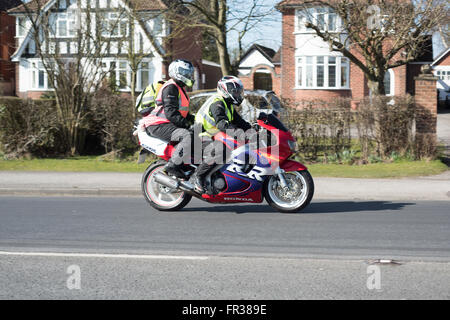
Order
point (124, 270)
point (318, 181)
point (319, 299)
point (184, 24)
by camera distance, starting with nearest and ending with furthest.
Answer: point (319, 299), point (124, 270), point (318, 181), point (184, 24)

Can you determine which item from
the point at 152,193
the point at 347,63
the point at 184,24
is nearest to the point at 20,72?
the point at 347,63

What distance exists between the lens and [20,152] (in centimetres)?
1689

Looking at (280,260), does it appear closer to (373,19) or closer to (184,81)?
(184,81)

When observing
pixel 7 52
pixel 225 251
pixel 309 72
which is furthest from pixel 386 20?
pixel 7 52

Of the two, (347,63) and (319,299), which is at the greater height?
(347,63)

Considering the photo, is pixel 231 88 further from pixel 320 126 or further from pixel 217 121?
pixel 320 126

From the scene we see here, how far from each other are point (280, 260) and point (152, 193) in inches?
148

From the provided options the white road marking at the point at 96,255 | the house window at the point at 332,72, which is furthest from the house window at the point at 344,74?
the white road marking at the point at 96,255

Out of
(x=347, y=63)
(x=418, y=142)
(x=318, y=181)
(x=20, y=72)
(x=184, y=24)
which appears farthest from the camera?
(x=20, y=72)

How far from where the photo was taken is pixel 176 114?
29.9 feet

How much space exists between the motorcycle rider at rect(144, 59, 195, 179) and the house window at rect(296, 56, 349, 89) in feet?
94.4

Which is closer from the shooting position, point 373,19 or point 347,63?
point 373,19

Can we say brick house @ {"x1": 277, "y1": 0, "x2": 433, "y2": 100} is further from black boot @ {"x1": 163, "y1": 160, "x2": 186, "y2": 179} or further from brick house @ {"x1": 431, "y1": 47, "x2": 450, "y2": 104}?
black boot @ {"x1": 163, "y1": 160, "x2": 186, "y2": 179}

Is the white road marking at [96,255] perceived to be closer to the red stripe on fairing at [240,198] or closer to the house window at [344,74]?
the red stripe on fairing at [240,198]
